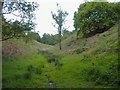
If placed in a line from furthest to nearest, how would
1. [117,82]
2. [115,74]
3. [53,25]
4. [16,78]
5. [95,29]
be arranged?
[53,25], [95,29], [16,78], [115,74], [117,82]

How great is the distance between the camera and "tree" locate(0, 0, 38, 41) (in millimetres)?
19875

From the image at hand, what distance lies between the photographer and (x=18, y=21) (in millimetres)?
20219

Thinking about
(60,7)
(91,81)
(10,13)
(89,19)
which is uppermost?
(60,7)

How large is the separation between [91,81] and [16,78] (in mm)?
5001

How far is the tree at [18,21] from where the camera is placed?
19.9 meters

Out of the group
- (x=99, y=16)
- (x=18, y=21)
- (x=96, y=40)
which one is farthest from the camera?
(x=99, y=16)

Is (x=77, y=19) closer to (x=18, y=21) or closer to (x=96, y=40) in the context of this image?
(x=96, y=40)

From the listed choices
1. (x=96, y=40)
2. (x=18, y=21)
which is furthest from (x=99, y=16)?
(x=18, y=21)

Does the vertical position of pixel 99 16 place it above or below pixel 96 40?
above

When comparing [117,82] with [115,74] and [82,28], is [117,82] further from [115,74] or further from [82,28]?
[82,28]

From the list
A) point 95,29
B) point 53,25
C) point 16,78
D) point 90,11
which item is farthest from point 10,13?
point 53,25

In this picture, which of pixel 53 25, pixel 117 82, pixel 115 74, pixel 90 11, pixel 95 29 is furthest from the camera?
pixel 53 25

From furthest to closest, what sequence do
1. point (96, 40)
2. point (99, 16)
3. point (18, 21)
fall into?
point (99, 16) < point (96, 40) < point (18, 21)

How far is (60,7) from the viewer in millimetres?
56344
